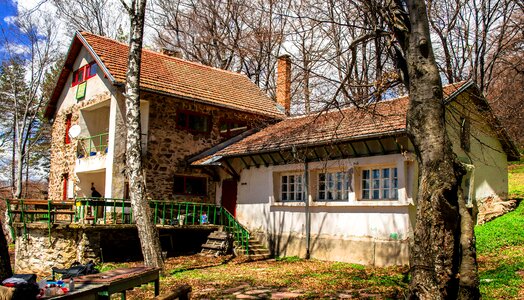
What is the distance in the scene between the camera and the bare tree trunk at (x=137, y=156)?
38.8ft

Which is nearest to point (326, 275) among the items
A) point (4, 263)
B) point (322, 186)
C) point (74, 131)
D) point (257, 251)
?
point (322, 186)

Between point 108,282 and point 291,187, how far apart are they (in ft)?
35.9

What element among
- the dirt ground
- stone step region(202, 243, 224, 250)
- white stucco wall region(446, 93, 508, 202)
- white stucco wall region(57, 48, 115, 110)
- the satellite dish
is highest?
white stucco wall region(57, 48, 115, 110)

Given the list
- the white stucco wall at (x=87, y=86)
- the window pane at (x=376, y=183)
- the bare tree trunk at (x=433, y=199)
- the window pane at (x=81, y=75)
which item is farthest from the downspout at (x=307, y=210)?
the window pane at (x=81, y=75)

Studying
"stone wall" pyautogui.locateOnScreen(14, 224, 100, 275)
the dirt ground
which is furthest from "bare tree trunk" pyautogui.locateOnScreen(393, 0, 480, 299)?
"stone wall" pyautogui.locateOnScreen(14, 224, 100, 275)

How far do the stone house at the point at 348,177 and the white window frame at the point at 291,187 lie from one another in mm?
35

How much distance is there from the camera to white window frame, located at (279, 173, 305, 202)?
1620 centimetres

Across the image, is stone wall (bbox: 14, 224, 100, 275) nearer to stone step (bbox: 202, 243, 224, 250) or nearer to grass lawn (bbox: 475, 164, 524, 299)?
stone step (bbox: 202, 243, 224, 250)

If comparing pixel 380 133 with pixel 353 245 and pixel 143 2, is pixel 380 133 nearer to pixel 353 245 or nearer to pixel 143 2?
pixel 353 245

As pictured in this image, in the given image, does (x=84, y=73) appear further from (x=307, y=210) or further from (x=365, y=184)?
(x=365, y=184)

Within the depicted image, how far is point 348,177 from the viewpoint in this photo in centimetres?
1448

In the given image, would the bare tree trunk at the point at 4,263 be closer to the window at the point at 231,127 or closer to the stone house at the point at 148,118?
the stone house at the point at 148,118

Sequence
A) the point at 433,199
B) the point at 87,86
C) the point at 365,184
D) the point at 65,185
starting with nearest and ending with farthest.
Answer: the point at 433,199, the point at 365,184, the point at 87,86, the point at 65,185

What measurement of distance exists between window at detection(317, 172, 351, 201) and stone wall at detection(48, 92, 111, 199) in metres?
10.4
